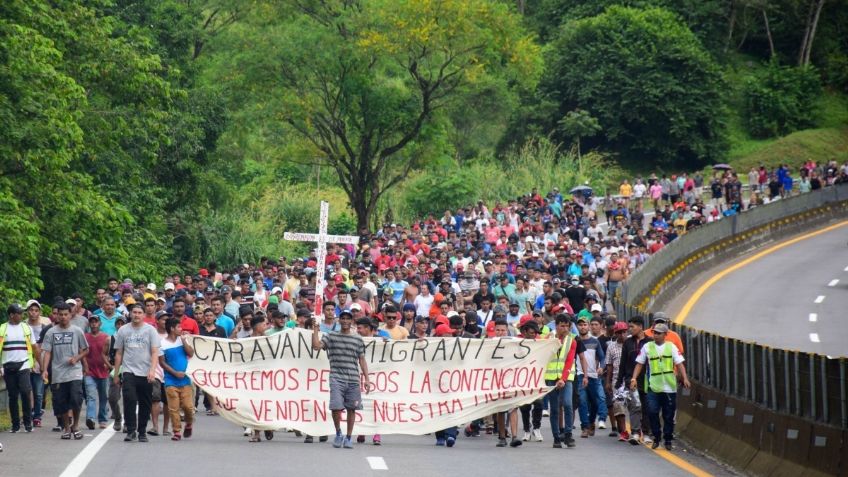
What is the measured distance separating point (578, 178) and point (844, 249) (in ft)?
50.2

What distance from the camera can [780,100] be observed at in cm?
8188

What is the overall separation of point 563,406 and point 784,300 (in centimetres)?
2308

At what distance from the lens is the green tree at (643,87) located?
7775 centimetres

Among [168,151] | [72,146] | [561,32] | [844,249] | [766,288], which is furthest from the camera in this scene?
[561,32]

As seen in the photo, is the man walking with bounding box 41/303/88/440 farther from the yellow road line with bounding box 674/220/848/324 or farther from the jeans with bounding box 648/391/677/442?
the yellow road line with bounding box 674/220/848/324

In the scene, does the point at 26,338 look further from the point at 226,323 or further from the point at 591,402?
the point at 591,402

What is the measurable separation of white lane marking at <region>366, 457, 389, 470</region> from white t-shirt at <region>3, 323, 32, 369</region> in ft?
17.2

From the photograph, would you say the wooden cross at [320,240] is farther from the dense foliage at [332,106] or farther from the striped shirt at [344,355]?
the dense foliage at [332,106]

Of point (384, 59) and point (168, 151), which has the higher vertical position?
point (384, 59)

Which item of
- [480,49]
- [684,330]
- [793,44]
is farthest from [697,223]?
[793,44]

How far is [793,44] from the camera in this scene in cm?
9088

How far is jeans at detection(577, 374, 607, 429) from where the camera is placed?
761 inches

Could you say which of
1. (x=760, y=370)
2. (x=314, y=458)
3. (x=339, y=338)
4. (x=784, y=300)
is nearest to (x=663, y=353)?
(x=760, y=370)

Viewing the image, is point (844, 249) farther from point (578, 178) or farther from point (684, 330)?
point (684, 330)
